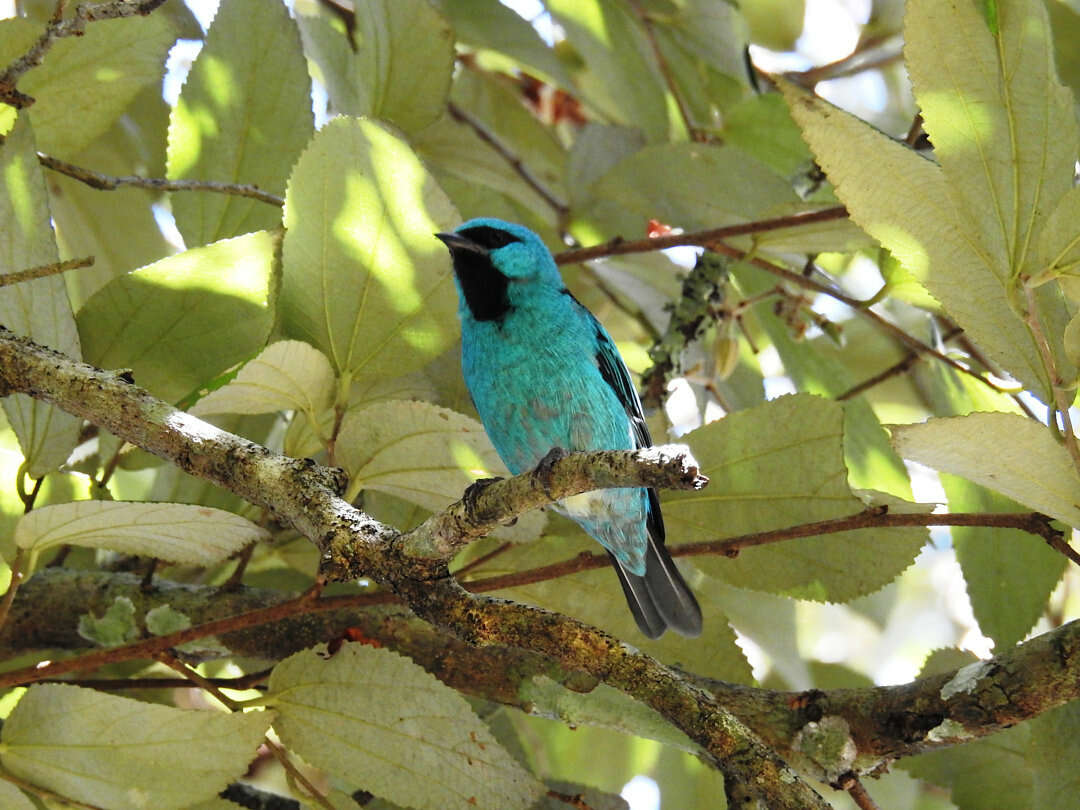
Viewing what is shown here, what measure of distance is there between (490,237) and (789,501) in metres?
1.43

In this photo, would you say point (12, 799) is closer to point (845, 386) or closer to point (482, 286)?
point (482, 286)

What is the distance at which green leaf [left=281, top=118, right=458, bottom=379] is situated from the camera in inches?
91.7

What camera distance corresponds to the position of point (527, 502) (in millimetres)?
1710

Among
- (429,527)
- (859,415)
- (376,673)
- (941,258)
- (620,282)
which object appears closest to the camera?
(429,527)

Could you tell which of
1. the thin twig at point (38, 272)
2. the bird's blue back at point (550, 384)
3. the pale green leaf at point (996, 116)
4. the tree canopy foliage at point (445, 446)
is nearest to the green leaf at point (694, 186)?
the tree canopy foliage at point (445, 446)

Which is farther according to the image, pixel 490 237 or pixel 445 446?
pixel 490 237

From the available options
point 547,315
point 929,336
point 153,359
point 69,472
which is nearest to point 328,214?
point 153,359

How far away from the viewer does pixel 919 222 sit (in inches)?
79.1

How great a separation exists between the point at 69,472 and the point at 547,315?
1.38 metres

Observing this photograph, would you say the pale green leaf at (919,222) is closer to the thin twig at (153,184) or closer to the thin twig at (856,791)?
the thin twig at (856,791)

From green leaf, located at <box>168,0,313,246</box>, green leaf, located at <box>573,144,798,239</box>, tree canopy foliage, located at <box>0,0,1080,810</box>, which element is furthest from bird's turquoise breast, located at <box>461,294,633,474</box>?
green leaf, located at <box>168,0,313,246</box>

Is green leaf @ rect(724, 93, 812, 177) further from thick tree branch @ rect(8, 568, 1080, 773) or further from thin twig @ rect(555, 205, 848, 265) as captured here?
thick tree branch @ rect(8, 568, 1080, 773)

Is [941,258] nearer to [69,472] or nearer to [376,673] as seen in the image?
[376,673]

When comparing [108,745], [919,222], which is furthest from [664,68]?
[108,745]
